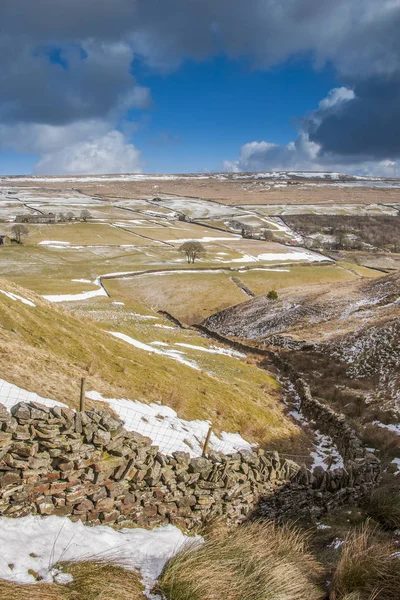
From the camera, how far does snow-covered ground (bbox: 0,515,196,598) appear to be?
25.0ft

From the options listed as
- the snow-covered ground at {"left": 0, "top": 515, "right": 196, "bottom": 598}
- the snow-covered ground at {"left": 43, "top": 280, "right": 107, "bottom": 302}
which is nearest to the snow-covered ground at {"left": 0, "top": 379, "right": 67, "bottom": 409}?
the snow-covered ground at {"left": 0, "top": 515, "right": 196, "bottom": 598}

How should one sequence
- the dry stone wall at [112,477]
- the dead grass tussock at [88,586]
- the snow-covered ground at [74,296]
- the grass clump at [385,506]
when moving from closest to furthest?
the dead grass tussock at [88,586] → the dry stone wall at [112,477] → the grass clump at [385,506] → the snow-covered ground at [74,296]

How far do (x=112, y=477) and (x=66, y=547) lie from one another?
2008 mm

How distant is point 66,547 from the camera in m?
8.34

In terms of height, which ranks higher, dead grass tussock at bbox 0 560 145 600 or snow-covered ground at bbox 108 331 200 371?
dead grass tussock at bbox 0 560 145 600

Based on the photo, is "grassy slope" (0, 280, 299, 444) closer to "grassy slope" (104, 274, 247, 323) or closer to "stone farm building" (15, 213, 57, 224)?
"grassy slope" (104, 274, 247, 323)

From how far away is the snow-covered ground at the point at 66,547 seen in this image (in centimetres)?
761

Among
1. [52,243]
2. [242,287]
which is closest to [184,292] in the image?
[242,287]

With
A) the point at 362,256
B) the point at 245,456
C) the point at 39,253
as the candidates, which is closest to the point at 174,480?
A: the point at 245,456

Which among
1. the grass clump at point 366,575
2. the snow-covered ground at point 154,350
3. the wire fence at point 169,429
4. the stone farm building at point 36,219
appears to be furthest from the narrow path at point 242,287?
the stone farm building at point 36,219

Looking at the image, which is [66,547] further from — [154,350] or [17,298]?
[154,350]

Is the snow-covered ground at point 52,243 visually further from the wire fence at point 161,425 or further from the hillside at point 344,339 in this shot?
the wire fence at point 161,425

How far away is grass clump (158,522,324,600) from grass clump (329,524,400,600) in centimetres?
53

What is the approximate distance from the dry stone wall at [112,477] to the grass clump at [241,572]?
6.34 feet
